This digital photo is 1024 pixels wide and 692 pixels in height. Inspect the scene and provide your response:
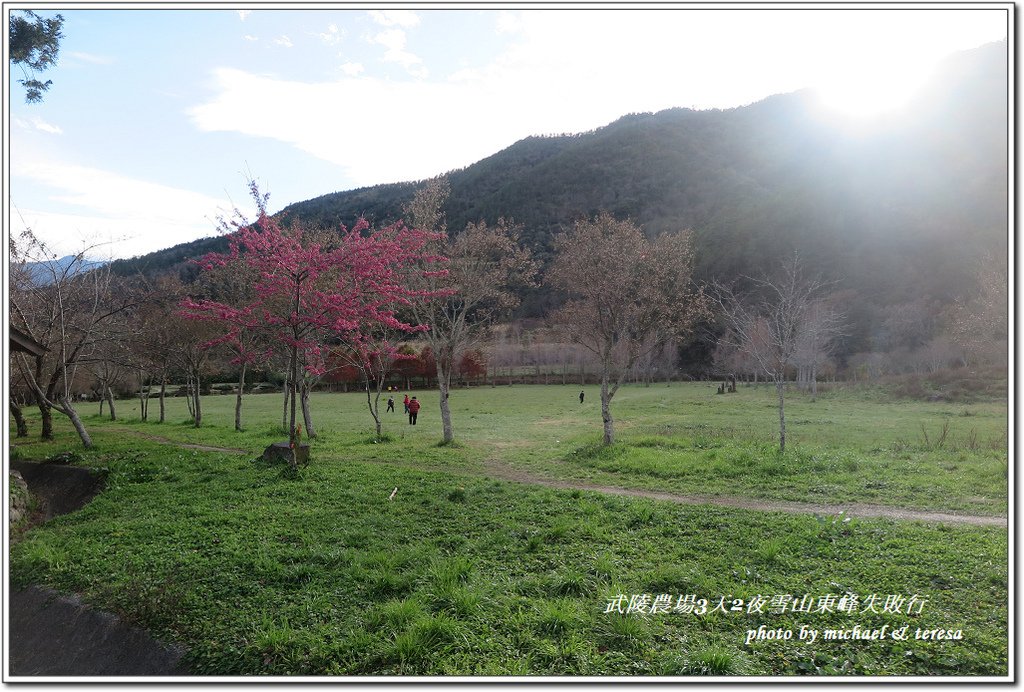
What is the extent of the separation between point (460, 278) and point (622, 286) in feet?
17.5

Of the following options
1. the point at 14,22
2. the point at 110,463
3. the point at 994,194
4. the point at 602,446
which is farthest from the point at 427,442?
the point at 994,194

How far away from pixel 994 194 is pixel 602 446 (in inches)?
363

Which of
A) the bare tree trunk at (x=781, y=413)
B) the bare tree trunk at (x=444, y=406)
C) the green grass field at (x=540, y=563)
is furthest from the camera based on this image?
the bare tree trunk at (x=444, y=406)

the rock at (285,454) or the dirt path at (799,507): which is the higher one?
the rock at (285,454)

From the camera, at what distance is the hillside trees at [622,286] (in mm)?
13766

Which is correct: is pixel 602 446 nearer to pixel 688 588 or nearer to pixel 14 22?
pixel 688 588

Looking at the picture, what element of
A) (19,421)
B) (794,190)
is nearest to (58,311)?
(19,421)

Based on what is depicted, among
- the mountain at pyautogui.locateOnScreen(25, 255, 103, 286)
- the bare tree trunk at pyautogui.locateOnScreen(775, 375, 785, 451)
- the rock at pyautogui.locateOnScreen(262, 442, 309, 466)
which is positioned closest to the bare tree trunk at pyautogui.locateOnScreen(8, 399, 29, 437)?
the mountain at pyautogui.locateOnScreen(25, 255, 103, 286)

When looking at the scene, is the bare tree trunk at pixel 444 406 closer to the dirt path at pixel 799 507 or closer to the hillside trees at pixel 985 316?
the dirt path at pixel 799 507

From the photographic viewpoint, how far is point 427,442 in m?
15.8

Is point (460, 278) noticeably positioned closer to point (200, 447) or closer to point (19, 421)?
point (200, 447)

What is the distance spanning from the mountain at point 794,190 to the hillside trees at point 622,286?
11.9ft

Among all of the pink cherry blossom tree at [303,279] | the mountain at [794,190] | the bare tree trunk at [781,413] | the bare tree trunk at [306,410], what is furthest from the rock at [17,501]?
the bare tree trunk at [781,413]

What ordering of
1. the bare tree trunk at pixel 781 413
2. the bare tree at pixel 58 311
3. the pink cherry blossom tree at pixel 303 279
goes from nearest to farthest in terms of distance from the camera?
the pink cherry blossom tree at pixel 303 279
the bare tree trunk at pixel 781 413
the bare tree at pixel 58 311
